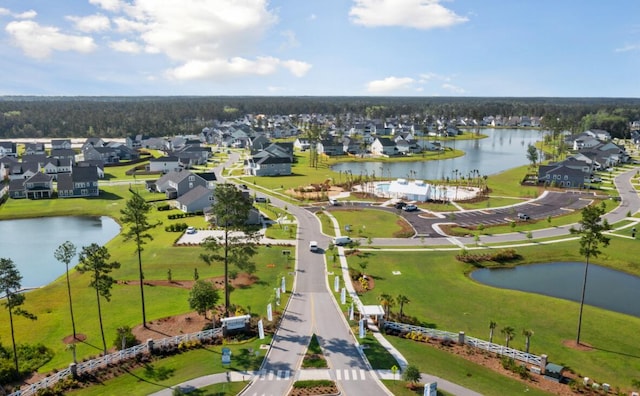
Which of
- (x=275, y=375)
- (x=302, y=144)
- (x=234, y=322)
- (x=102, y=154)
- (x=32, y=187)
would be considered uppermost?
(x=302, y=144)

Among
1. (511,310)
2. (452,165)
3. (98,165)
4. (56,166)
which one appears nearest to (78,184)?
(98,165)

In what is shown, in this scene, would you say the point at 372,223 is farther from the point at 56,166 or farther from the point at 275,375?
the point at 56,166

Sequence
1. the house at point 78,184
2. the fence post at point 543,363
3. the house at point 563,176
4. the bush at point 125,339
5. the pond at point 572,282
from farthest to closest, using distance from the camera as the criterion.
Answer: the house at point 563,176
the house at point 78,184
the pond at point 572,282
the bush at point 125,339
the fence post at point 543,363

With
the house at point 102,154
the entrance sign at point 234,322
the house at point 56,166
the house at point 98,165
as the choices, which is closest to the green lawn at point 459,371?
the entrance sign at point 234,322

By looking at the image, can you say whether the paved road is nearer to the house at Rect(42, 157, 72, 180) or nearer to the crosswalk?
the crosswalk

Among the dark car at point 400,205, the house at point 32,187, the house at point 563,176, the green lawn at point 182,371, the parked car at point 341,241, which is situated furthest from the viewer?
the house at point 563,176

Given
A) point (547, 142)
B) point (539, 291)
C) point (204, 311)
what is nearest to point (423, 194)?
point (539, 291)

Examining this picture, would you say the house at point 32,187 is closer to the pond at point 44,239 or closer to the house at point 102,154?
the pond at point 44,239
